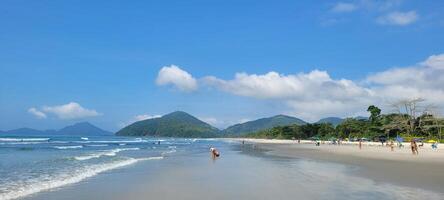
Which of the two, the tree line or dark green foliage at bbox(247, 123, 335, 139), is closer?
the tree line

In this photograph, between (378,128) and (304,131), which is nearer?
(378,128)

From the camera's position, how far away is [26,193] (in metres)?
14.9

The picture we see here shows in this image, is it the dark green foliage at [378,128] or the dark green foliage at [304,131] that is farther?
the dark green foliage at [304,131]

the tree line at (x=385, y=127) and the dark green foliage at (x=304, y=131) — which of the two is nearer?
the tree line at (x=385, y=127)

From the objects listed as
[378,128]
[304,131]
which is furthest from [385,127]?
[304,131]

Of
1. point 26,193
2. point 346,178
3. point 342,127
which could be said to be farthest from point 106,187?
point 342,127

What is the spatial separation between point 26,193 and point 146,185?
4249 millimetres

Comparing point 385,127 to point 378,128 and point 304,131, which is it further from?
point 304,131

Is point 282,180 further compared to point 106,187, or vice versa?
point 282,180

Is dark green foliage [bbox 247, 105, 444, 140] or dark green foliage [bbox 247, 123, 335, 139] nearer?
→ dark green foliage [bbox 247, 105, 444, 140]

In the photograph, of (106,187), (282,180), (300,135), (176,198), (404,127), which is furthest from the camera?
(300,135)

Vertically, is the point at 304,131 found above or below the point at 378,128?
above

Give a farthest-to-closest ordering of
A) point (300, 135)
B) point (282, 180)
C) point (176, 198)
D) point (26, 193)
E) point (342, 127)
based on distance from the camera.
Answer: point (300, 135) → point (342, 127) → point (282, 180) → point (26, 193) → point (176, 198)

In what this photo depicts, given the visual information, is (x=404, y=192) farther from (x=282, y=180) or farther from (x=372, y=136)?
(x=372, y=136)
